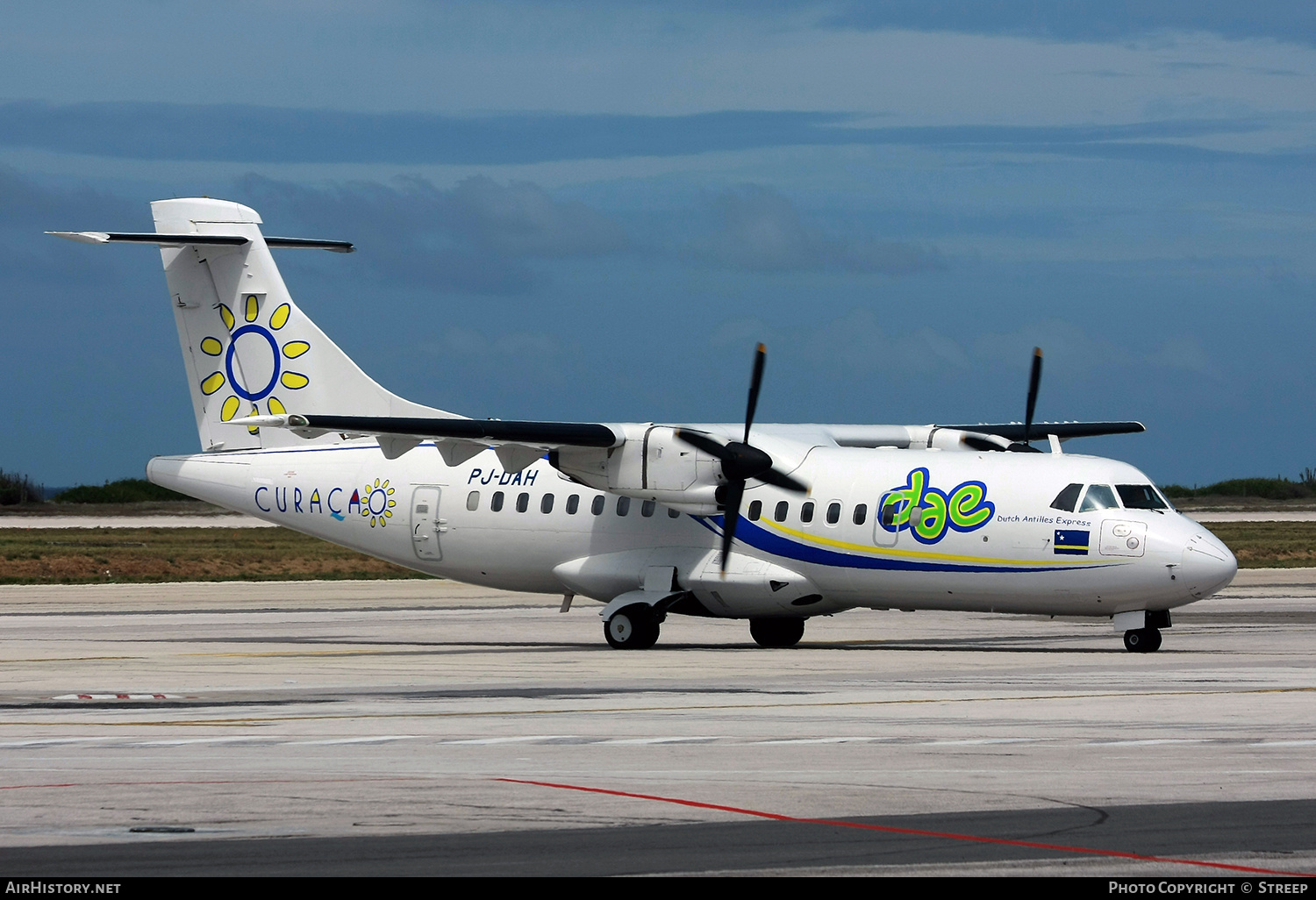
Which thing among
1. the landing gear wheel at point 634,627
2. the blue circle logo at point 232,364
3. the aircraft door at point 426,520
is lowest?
the landing gear wheel at point 634,627

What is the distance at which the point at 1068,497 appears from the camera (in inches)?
1034

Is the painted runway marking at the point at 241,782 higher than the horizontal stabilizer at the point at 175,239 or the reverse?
the reverse

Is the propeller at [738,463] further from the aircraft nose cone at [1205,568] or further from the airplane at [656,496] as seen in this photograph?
the aircraft nose cone at [1205,568]

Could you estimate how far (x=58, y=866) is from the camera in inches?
362

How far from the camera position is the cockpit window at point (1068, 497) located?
26203mm

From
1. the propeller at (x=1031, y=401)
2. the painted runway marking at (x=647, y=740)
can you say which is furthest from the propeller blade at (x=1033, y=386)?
the painted runway marking at (x=647, y=740)

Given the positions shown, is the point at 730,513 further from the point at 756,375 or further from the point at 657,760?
the point at 657,760

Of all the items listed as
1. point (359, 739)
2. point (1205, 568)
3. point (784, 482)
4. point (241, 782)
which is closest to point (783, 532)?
point (784, 482)

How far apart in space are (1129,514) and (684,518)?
290 inches

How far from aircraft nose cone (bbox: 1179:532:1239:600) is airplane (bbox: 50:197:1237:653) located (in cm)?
3

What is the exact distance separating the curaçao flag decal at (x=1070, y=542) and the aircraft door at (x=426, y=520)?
36.8ft

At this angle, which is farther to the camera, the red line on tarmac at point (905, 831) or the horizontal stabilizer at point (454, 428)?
the horizontal stabilizer at point (454, 428)
